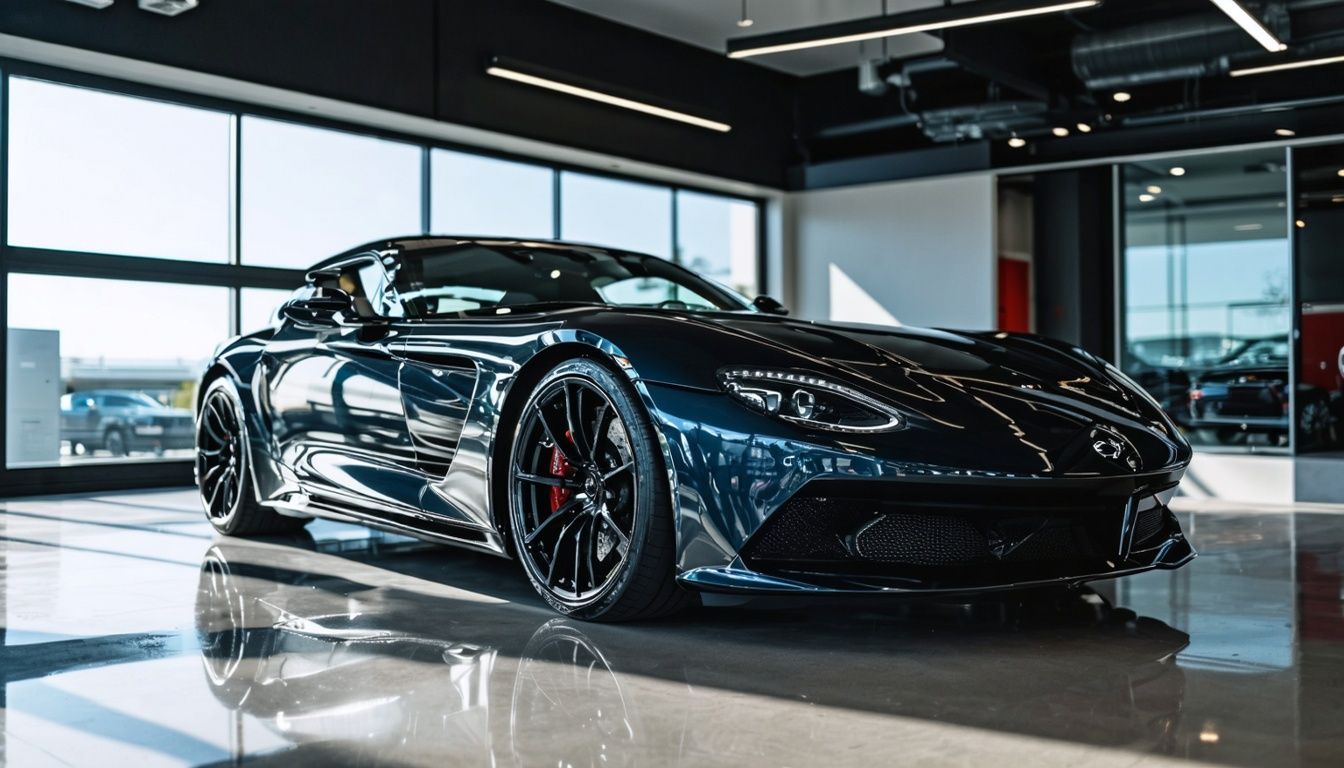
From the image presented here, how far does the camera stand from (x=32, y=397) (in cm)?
724

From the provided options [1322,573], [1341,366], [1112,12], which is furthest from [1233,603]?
[1112,12]

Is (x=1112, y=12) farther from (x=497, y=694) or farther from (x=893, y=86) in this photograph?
(x=497, y=694)

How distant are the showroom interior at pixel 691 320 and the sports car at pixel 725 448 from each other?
0.36ft

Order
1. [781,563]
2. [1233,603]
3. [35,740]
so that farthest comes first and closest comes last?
[1233,603] → [781,563] → [35,740]

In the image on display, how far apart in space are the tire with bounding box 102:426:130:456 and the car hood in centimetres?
584

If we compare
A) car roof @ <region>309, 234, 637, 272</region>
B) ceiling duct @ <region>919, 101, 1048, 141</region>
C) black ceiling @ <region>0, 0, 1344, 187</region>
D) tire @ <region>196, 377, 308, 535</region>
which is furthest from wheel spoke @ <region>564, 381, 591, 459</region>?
ceiling duct @ <region>919, 101, 1048, 141</region>

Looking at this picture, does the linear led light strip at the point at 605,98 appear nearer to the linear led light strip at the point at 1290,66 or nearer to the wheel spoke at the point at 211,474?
the linear led light strip at the point at 1290,66

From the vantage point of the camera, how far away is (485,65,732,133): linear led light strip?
8852 millimetres

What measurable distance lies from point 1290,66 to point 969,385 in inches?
256

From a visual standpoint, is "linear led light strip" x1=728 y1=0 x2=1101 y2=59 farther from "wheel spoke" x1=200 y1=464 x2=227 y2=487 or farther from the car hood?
"wheel spoke" x1=200 y1=464 x2=227 y2=487

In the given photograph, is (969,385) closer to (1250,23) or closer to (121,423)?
(1250,23)

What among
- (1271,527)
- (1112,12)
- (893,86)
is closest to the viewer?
(1271,527)

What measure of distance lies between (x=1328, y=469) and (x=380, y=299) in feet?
20.4

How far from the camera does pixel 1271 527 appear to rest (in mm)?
5473
